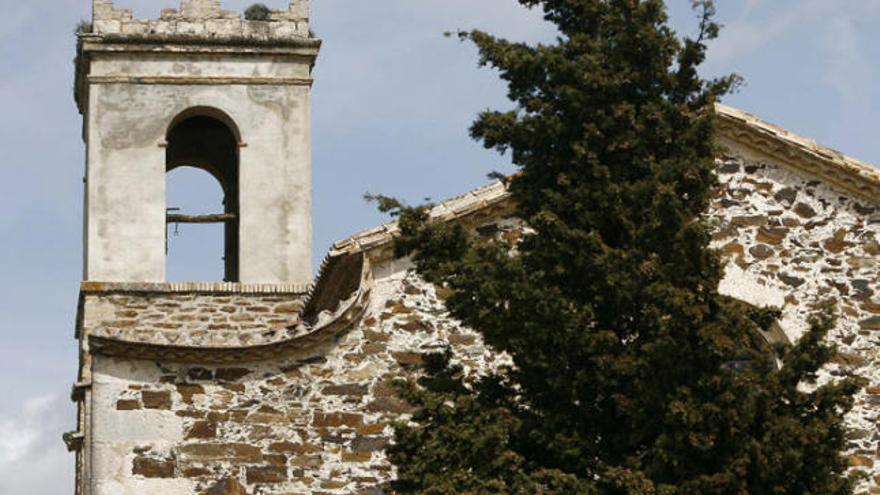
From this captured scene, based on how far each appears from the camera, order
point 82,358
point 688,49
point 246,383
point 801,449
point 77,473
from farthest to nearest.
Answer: point 82,358 → point 77,473 → point 246,383 → point 688,49 → point 801,449

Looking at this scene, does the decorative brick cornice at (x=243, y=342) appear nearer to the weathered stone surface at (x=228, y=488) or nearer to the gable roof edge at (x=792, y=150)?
the weathered stone surface at (x=228, y=488)

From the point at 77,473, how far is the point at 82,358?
2549 millimetres

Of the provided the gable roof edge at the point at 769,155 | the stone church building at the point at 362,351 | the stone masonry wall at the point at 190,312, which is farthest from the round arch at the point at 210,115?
the gable roof edge at the point at 769,155

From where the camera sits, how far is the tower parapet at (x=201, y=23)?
1147 inches

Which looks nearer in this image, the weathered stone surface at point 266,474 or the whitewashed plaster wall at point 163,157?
the weathered stone surface at point 266,474

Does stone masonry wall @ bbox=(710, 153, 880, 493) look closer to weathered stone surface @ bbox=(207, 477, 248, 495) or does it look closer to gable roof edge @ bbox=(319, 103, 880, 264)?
gable roof edge @ bbox=(319, 103, 880, 264)

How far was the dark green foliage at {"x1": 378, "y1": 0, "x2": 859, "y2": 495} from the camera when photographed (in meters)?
17.6

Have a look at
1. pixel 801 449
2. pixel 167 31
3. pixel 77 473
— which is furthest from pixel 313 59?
pixel 801 449

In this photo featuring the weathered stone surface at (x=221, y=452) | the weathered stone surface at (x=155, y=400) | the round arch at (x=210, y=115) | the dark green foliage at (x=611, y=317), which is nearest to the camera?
the dark green foliage at (x=611, y=317)

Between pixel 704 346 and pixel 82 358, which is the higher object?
pixel 82 358

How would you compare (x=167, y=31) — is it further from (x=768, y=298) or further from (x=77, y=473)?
(x=768, y=298)

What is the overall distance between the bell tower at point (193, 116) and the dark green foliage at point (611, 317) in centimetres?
969

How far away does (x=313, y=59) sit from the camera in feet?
96.3

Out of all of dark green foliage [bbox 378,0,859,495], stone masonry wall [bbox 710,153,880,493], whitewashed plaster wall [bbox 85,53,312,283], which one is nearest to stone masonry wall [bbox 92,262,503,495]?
stone masonry wall [bbox 710,153,880,493]
